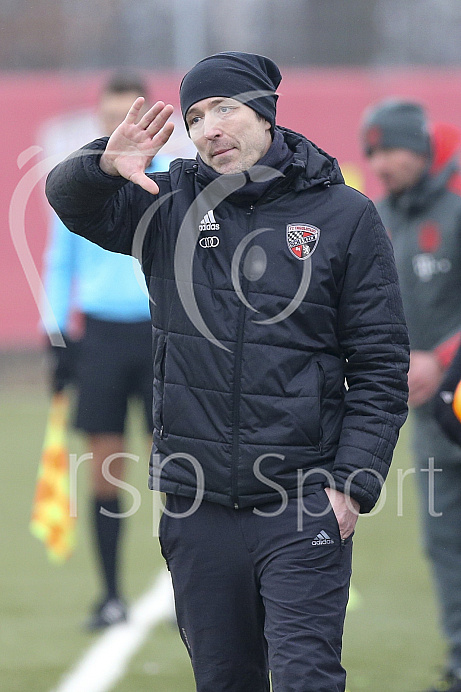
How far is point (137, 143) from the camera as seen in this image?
3002 mm

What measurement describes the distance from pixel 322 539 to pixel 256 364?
477 millimetres

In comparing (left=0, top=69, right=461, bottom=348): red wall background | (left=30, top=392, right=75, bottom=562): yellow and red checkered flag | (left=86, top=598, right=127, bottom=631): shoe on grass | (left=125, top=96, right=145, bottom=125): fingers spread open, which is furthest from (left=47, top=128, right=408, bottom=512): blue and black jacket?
(left=0, top=69, right=461, bottom=348): red wall background

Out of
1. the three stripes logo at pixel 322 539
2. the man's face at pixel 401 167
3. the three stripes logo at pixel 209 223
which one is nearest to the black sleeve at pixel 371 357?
the three stripes logo at pixel 322 539

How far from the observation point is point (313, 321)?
10.1 feet

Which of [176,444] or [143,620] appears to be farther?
Answer: [143,620]

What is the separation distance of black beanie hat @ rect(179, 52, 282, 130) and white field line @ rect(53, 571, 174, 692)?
2358 mm

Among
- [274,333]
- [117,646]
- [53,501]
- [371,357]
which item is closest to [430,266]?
[371,357]

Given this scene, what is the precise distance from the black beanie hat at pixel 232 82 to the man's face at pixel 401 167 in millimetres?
1654

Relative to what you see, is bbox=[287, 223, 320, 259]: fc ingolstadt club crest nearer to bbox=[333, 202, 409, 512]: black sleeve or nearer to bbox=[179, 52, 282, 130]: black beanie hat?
bbox=[333, 202, 409, 512]: black sleeve

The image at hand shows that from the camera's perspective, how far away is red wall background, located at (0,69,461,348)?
47.4ft

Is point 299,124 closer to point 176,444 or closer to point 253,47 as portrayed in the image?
point 253,47

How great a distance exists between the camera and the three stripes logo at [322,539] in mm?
3031

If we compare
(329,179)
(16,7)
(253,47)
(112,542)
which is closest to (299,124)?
(253,47)

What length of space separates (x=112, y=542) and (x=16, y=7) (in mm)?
14222
